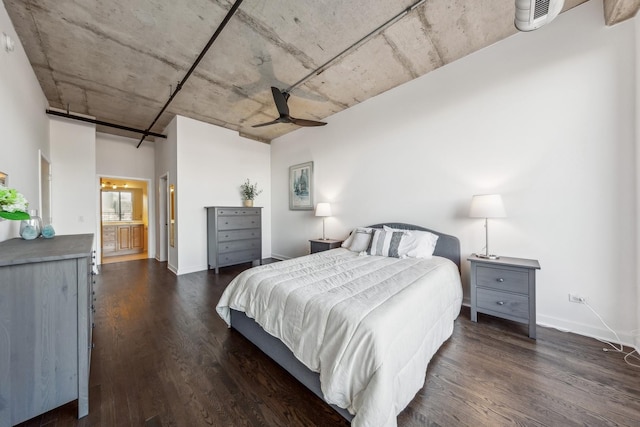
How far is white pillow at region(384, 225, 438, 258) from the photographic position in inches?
113

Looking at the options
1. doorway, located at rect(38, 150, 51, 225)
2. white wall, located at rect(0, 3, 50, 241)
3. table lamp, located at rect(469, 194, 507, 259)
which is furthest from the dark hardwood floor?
doorway, located at rect(38, 150, 51, 225)

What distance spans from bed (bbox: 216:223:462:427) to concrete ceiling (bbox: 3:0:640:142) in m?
2.47

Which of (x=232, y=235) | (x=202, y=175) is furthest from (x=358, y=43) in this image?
(x=232, y=235)

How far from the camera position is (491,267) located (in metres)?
2.40

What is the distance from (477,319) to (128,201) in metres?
9.20

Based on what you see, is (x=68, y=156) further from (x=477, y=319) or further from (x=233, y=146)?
(x=477, y=319)

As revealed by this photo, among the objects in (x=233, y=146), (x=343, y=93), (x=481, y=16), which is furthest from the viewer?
(x=233, y=146)

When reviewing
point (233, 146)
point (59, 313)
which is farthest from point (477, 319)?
point (233, 146)

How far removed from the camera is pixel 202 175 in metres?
4.73

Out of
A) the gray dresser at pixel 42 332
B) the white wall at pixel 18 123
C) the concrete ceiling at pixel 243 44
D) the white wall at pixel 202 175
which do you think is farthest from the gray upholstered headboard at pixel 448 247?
the white wall at pixel 18 123

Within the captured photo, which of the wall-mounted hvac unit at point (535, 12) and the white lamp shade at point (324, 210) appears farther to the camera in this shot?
the white lamp shade at point (324, 210)

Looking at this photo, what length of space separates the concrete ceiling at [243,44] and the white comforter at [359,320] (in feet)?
8.11

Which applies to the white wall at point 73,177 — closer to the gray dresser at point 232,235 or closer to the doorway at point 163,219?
the doorway at point 163,219

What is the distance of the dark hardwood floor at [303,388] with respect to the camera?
1.37 m
